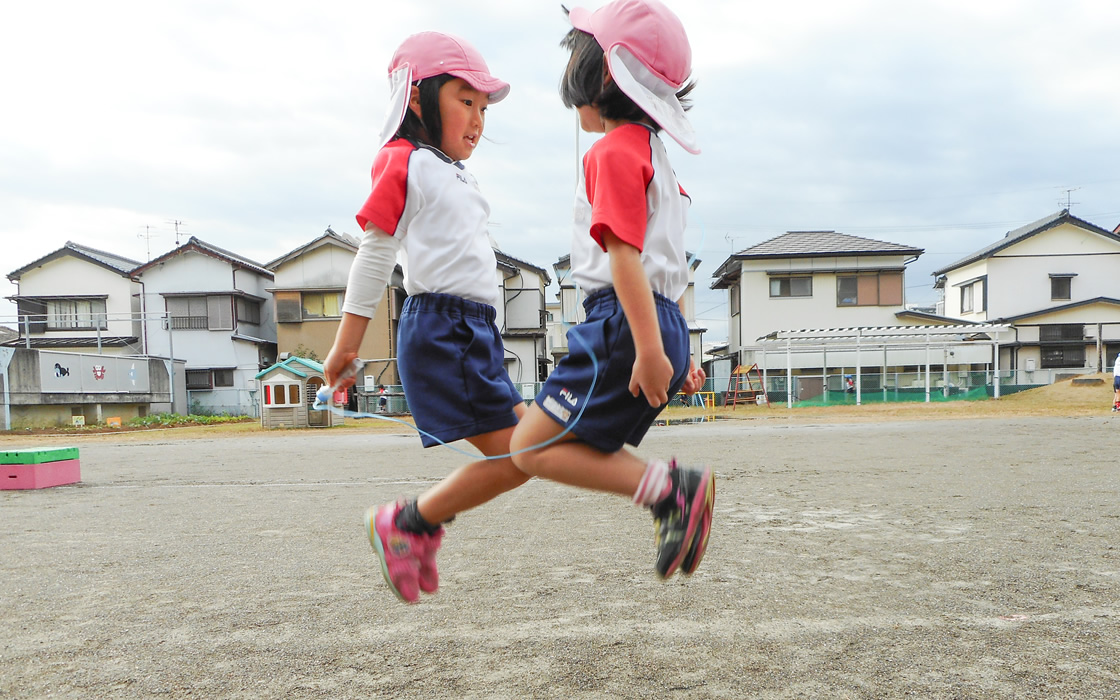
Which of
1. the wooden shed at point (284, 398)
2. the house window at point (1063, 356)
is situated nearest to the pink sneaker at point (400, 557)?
the wooden shed at point (284, 398)

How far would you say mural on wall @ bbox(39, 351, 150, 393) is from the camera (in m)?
22.2

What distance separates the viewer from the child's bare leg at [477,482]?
1.87 metres

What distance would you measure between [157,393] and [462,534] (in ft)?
86.5

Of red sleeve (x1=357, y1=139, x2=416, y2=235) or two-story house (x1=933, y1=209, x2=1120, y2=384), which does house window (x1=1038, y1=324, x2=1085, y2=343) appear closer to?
two-story house (x1=933, y1=209, x2=1120, y2=384)

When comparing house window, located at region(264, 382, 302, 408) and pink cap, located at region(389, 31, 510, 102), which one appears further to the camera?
house window, located at region(264, 382, 302, 408)

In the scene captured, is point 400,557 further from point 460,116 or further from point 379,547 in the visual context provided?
point 460,116

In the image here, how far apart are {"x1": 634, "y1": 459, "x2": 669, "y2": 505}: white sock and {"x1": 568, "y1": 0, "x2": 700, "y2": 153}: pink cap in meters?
0.76

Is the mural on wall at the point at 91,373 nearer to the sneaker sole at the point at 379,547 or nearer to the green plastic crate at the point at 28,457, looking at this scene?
the green plastic crate at the point at 28,457

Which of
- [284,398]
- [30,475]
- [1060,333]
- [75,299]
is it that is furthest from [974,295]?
[75,299]

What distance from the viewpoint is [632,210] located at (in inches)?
62.2

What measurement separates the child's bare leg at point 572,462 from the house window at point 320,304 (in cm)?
2468

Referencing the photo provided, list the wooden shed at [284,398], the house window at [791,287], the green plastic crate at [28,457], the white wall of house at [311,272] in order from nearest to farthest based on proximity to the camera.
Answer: the green plastic crate at [28,457], the wooden shed at [284,398], the white wall of house at [311,272], the house window at [791,287]

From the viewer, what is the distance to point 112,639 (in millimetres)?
3232

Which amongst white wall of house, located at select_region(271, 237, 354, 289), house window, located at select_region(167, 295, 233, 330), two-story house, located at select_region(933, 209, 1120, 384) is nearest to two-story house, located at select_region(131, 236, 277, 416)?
house window, located at select_region(167, 295, 233, 330)
